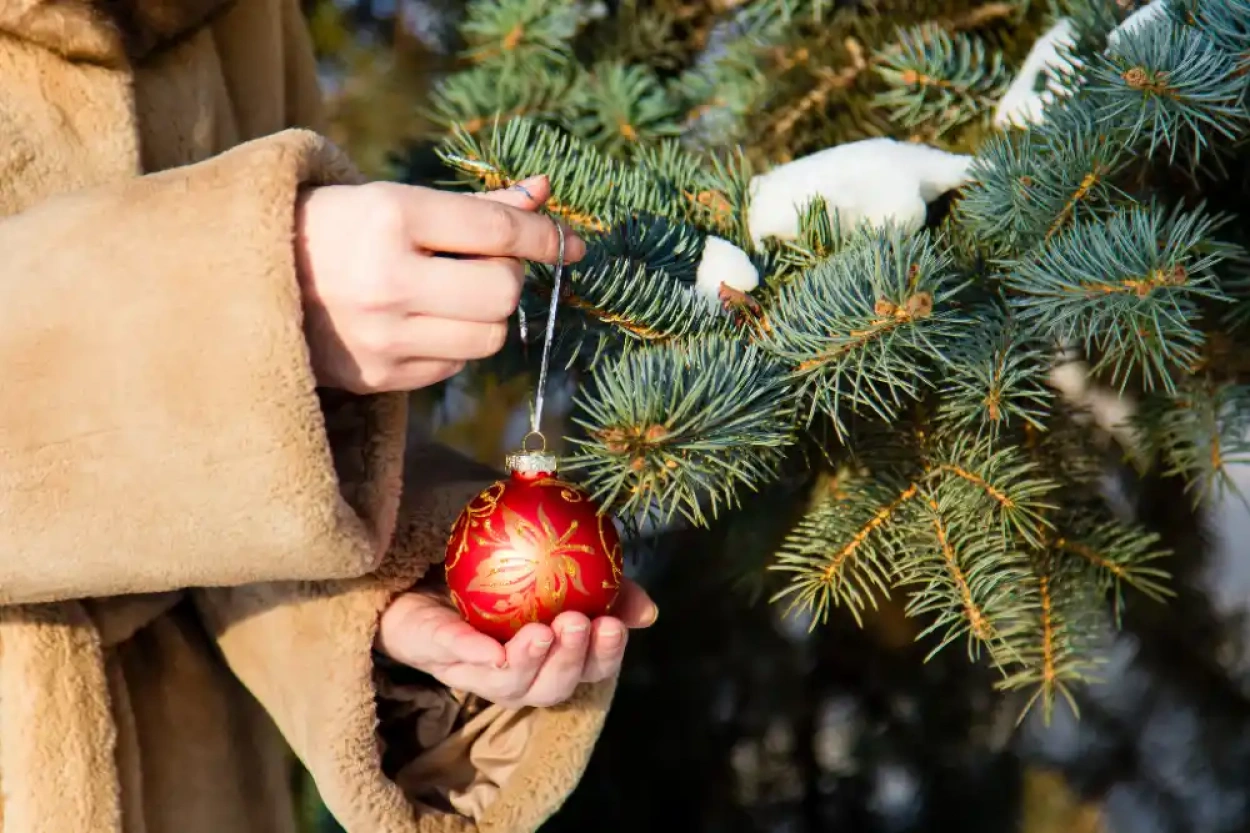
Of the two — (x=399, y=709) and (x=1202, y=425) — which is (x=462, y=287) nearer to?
(x=399, y=709)

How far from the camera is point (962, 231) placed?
62 cm

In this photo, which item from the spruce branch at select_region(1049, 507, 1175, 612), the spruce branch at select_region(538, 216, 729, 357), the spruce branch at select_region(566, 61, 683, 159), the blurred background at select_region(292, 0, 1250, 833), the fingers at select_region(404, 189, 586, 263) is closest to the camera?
the fingers at select_region(404, 189, 586, 263)

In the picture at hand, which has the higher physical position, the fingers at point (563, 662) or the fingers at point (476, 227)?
the fingers at point (476, 227)

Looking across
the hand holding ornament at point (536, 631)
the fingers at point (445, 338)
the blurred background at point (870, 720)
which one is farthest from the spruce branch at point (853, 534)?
the blurred background at point (870, 720)

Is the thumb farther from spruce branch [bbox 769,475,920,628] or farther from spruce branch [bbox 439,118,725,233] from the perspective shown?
spruce branch [bbox 769,475,920,628]

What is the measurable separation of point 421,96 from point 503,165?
0.61m

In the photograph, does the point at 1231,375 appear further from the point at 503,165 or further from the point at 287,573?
the point at 287,573

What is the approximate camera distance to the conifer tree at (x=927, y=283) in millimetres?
534

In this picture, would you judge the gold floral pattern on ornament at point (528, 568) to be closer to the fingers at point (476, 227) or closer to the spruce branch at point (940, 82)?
the fingers at point (476, 227)

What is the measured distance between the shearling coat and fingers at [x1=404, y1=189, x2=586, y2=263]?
53mm

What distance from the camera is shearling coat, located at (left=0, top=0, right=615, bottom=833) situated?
478 millimetres

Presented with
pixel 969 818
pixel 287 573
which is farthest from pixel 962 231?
pixel 969 818

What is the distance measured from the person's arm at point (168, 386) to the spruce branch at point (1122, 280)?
1.05ft

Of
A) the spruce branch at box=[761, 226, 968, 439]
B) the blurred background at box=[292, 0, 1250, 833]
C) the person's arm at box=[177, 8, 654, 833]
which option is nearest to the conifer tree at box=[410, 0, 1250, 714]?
the spruce branch at box=[761, 226, 968, 439]
